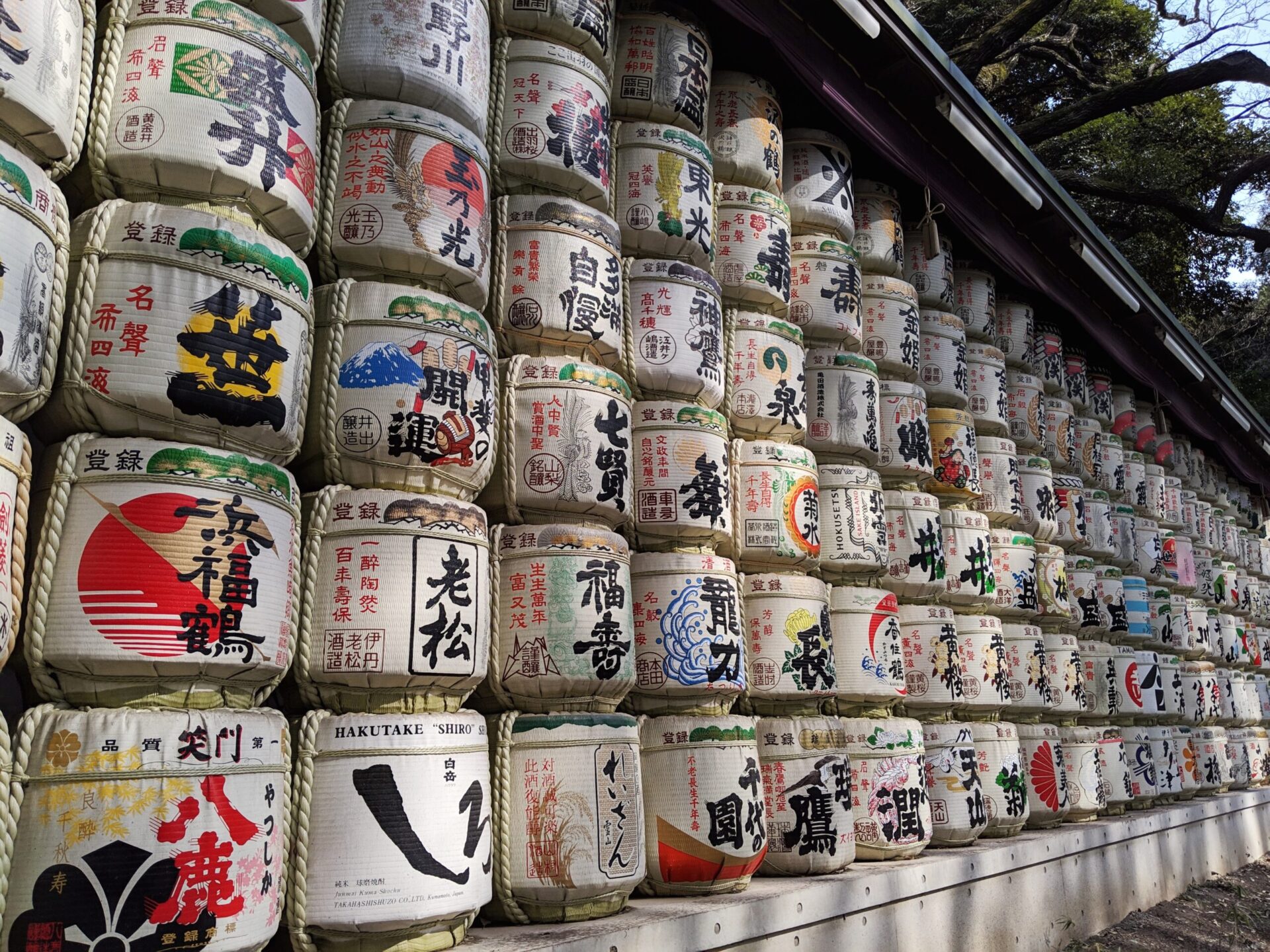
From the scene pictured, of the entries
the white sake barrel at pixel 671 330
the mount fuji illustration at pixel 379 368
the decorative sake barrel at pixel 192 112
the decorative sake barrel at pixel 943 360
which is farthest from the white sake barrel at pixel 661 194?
the decorative sake barrel at pixel 943 360

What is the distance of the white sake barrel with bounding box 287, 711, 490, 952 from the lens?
7.70ft

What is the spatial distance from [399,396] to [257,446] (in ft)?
1.35

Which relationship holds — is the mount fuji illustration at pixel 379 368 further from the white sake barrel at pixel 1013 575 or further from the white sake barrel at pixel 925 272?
the white sake barrel at pixel 1013 575

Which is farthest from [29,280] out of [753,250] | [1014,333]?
[1014,333]

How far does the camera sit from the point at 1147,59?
12852 mm

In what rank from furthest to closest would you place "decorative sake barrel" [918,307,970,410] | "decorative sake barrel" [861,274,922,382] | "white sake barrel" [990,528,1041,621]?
"white sake barrel" [990,528,1041,621]
"decorative sake barrel" [918,307,970,410]
"decorative sake barrel" [861,274,922,382]

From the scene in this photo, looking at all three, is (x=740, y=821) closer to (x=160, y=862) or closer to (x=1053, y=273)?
(x=160, y=862)

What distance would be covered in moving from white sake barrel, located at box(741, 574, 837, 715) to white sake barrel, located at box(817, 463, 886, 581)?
42 centimetres

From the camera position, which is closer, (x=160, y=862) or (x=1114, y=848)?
(x=160, y=862)

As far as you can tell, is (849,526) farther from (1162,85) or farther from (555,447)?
(1162,85)

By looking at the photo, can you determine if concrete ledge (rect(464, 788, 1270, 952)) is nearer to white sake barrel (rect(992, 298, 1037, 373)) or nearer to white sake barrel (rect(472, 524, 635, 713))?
white sake barrel (rect(472, 524, 635, 713))

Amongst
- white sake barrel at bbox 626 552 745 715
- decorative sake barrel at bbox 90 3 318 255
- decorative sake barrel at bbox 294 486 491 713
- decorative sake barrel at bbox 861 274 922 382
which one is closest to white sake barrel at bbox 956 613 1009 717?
decorative sake barrel at bbox 861 274 922 382

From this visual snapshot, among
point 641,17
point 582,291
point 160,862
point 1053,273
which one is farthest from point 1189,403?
point 160,862

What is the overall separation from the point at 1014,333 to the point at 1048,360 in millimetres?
543
